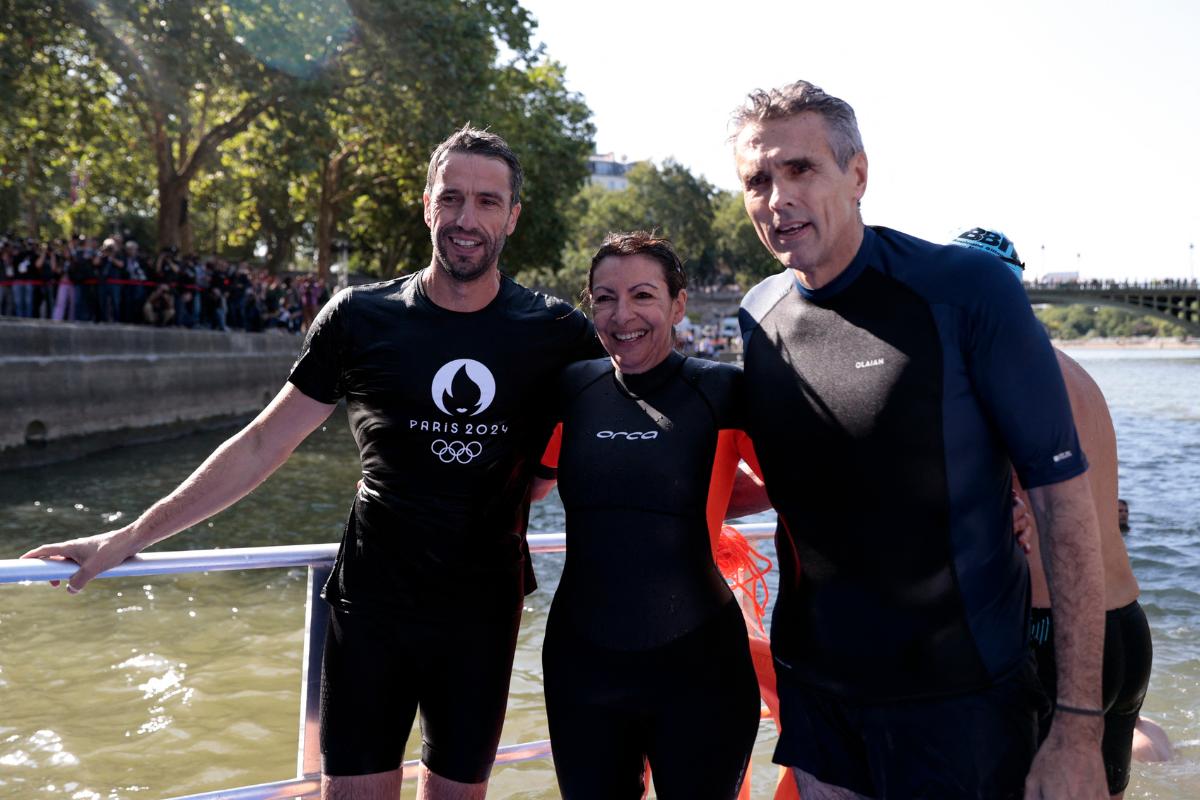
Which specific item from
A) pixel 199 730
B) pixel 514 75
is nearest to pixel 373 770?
pixel 199 730

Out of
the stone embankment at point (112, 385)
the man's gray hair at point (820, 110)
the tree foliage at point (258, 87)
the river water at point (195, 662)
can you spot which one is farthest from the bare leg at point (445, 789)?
the tree foliage at point (258, 87)

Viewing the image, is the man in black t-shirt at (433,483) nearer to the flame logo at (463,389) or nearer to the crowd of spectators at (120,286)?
the flame logo at (463,389)

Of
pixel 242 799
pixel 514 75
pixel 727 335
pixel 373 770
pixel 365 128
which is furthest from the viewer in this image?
pixel 727 335

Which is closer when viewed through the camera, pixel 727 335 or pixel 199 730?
pixel 199 730

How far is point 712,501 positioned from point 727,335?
90.9 m

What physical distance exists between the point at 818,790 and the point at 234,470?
1858 millimetres

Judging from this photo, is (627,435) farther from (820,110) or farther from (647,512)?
(820,110)

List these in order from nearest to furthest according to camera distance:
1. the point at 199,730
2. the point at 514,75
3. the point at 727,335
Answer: the point at 199,730 < the point at 514,75 < the point at 727,335

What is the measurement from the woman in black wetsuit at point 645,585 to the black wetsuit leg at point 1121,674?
0.94 m

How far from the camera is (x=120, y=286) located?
2162cm

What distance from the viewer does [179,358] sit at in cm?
2312

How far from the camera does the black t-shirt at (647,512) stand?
2.58 metres

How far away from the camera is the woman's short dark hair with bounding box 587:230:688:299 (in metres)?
2.72

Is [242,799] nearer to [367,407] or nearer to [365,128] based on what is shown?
[367,407]
